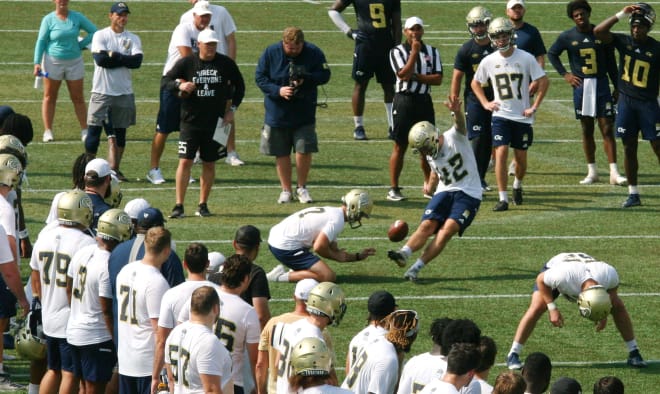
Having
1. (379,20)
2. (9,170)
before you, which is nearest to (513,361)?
(9,170)

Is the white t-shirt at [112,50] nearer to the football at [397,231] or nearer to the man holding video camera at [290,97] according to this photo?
the man holding video camera at [290,97]

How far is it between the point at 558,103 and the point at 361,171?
530cm

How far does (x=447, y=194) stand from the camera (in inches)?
511

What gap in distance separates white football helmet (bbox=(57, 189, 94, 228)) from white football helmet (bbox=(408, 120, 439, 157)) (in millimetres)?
4111

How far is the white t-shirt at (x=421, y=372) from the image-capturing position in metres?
7.93

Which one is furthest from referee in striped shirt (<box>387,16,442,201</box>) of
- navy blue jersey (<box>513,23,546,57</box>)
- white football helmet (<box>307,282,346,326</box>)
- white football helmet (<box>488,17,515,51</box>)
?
white football helmet (<box>307,282,346,326</box>)

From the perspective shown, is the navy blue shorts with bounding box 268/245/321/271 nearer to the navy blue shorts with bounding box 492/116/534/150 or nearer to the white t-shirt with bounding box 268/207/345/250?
the white t-shirt with bounding box 268/207/345/250

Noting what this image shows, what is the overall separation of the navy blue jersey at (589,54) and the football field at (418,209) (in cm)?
142

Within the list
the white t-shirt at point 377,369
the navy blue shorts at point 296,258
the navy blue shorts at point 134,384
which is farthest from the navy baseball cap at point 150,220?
the navy blue shorts at point 296,258

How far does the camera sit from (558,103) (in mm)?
21266

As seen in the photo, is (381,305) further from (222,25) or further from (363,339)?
(222,25)

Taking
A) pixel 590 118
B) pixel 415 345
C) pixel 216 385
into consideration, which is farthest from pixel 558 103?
pixel 216 385

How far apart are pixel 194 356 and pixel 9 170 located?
10.7 feet

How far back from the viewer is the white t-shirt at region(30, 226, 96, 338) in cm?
936
